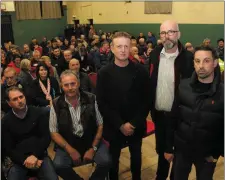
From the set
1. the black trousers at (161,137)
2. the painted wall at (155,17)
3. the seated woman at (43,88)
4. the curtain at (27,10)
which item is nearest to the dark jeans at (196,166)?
the black trousers at (161,137)

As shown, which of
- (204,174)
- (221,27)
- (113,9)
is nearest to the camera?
(204,174)

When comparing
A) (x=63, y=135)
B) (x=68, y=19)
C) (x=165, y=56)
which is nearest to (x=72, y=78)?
(x=63, y=135)

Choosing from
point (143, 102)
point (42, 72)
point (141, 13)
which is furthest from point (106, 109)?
point (141, 13)

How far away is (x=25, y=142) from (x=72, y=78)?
0.85 metres

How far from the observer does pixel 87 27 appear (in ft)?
52.7

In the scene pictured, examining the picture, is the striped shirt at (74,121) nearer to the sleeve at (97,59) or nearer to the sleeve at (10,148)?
the sleeve at (10,148)

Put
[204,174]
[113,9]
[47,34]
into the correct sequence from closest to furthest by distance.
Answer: [204,174]
[113,9]
[47,34]

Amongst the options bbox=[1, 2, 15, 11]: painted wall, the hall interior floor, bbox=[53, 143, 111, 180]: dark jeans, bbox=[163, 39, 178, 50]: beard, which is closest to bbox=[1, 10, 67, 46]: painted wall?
bbox=[1, 2, 15, 11]: painted wall

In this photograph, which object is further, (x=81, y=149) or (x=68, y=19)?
(x=68, y=19)

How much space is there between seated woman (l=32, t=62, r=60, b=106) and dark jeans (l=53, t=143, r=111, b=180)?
1.82 meters

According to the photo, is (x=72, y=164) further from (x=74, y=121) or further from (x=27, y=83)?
(x=27, y=83)

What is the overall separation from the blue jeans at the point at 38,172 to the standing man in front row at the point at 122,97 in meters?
0.68

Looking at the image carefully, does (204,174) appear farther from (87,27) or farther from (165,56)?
(87,27)

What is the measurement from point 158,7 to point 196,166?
11.8 metres
